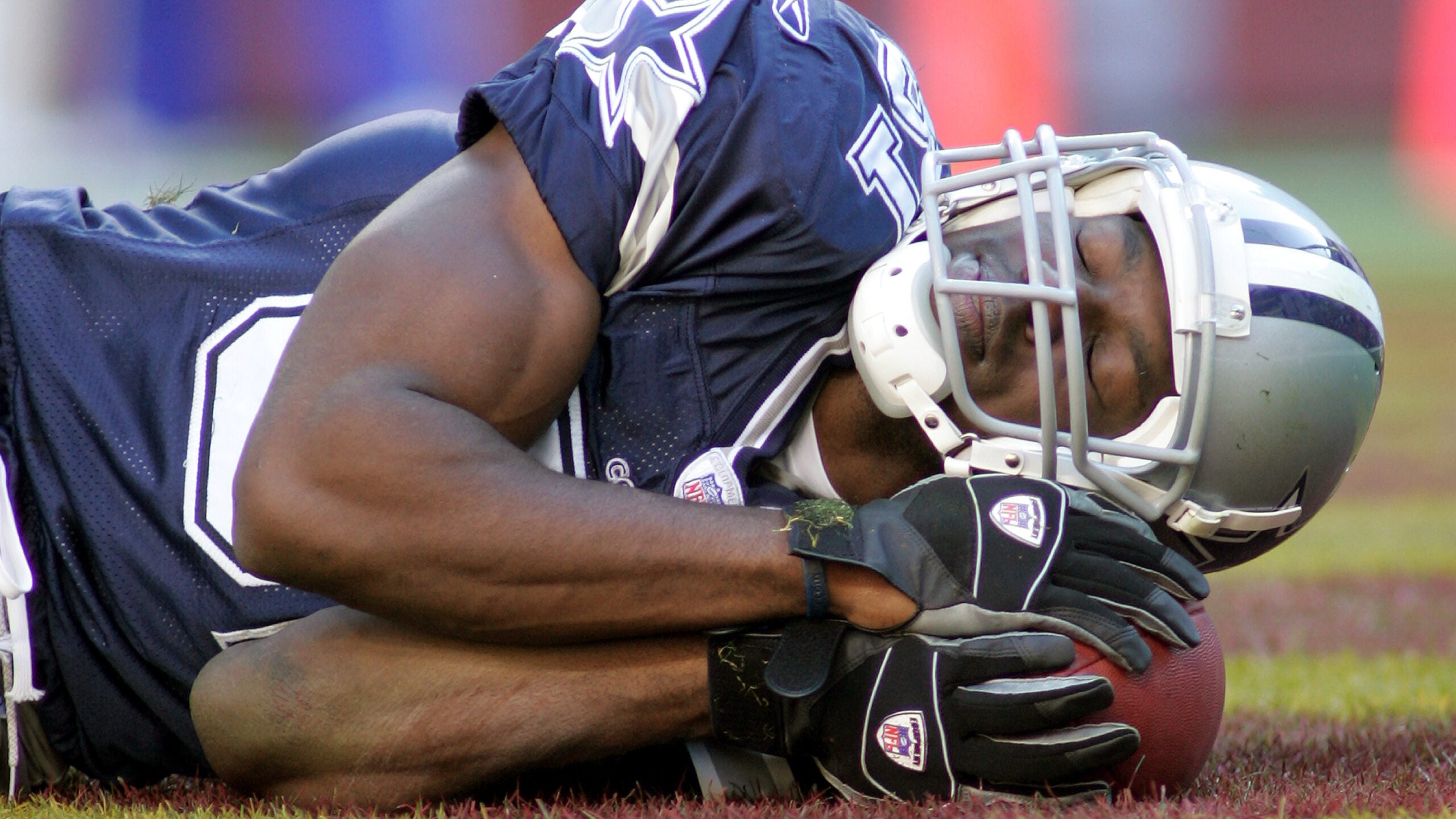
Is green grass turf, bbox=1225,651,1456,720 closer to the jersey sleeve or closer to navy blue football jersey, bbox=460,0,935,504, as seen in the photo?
navy blue football jersey, bbox=460,0,935,504

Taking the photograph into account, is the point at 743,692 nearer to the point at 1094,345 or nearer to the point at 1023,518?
the point at 1023,518

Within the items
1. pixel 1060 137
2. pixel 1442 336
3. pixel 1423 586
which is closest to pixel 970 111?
pixel 1442 336

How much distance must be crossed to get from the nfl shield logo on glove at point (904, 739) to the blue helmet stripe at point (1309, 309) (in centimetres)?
89

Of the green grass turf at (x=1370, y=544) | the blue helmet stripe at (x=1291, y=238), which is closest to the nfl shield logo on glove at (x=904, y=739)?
the blue helmet stripe at (x=1291, y=238)

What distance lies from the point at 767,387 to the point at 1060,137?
0.68 m

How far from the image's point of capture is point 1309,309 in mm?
2420

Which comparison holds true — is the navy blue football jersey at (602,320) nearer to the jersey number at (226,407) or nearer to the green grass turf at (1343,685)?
the jersey number at (226,407)

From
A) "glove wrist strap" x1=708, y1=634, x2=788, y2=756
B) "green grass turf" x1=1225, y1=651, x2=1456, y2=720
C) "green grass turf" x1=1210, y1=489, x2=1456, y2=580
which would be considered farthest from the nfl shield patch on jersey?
"green grass turf" x1=1210, y1=489, x2=1456, y2=580

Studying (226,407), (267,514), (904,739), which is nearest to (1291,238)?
(904,739)

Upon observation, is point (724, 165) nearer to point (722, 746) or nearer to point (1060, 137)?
point (1060, 137)

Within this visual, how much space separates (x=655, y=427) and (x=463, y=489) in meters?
0.46

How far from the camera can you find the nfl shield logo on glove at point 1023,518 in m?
2.13

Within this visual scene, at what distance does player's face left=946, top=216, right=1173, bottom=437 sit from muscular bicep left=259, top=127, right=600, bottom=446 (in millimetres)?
649

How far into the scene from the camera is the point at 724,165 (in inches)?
90.7
